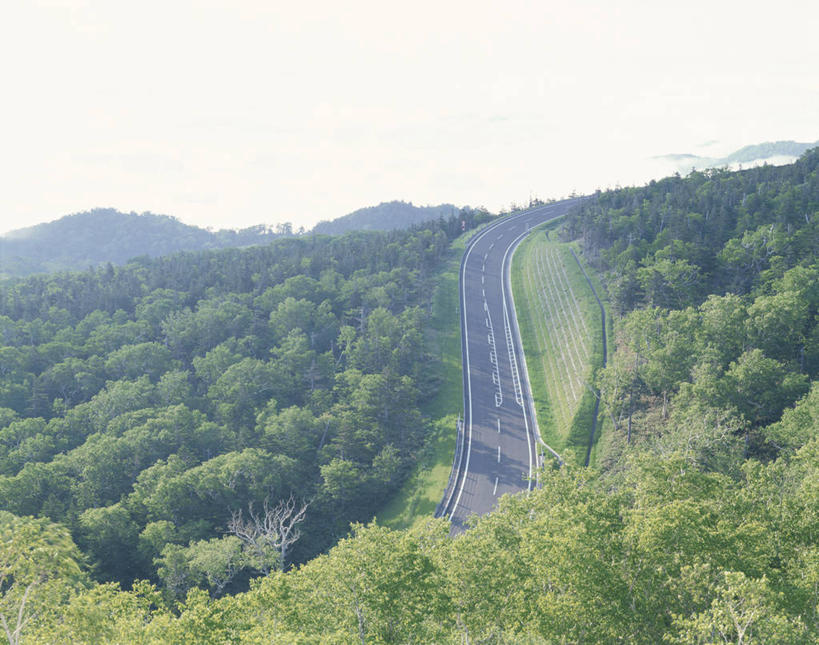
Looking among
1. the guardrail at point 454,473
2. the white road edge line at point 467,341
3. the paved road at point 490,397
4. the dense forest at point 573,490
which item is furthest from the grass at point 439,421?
the dense forest at point 573,490

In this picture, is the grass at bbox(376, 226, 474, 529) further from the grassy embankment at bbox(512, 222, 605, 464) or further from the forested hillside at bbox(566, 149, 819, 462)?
the forested hillside at bbox(566, 149, 819, 462)

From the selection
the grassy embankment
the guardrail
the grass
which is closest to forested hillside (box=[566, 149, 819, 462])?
the grassy embankment

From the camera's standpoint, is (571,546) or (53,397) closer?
(571,546)

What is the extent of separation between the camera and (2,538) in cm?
2369

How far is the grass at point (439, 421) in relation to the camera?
67312 mm

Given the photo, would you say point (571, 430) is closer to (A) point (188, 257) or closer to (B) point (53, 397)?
(B) point (53, 397)

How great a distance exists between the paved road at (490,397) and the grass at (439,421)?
5.38ft

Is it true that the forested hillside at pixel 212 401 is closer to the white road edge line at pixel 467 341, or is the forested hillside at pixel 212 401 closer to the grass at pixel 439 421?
the grass at pixel 439 421

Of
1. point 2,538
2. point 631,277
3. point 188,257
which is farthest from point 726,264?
point 188,257

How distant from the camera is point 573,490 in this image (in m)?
36.7

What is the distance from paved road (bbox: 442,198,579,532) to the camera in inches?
2638

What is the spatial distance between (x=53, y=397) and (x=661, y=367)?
325 feet

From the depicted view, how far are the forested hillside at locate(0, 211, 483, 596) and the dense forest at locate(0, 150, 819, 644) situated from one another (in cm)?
58

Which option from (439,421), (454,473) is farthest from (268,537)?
(439,421)
